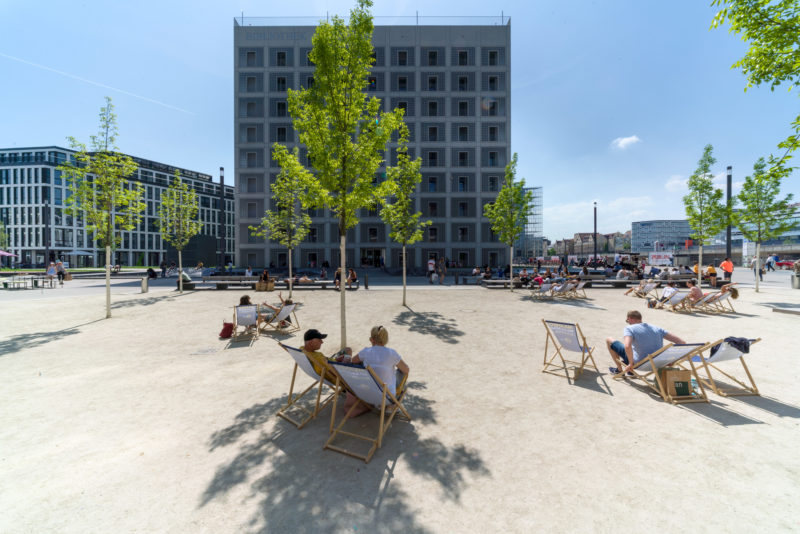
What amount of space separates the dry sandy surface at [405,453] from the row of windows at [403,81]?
38584 millimetres

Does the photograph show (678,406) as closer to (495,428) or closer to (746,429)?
(746,429)

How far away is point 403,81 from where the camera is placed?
123 feet

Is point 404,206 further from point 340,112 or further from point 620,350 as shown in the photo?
point 620,350

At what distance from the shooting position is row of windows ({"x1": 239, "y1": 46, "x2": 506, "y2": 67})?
36.7 metres

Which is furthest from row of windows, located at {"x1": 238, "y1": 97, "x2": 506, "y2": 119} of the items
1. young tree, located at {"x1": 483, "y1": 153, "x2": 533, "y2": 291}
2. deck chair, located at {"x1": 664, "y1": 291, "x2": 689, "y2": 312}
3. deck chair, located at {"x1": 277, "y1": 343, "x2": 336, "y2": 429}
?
deck chair, located at {"x1": 277, "y1": 343, "x2": 336, "y2": 429}

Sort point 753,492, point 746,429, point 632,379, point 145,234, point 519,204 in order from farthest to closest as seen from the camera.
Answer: point 145,234
point 519,204
point 632,379
point 746,429
point 753,492

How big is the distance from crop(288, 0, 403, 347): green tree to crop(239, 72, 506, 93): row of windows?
1363 inches

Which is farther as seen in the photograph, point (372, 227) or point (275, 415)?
point (372, 227)

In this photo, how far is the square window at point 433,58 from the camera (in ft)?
122

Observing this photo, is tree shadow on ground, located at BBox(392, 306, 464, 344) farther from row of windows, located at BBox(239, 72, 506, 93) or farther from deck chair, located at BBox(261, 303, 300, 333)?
row of windows, located at BBox(239, 72, 506, 93)

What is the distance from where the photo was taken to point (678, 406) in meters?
4.41

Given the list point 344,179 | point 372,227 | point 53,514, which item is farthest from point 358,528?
point 372,227

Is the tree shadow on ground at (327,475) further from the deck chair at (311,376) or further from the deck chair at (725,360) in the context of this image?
the deck chair at (725,360)

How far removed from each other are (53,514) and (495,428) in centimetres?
430
